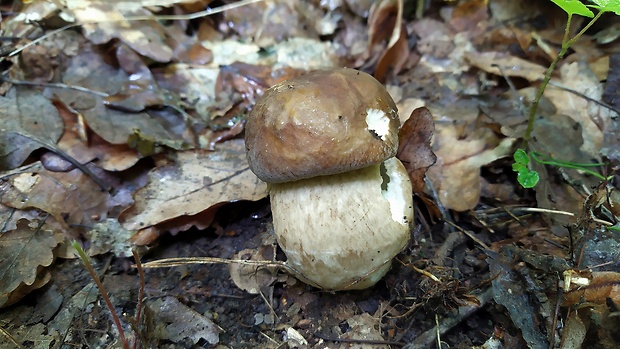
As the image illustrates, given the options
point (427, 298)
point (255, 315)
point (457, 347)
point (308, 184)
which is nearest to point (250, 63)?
point (308, 184)

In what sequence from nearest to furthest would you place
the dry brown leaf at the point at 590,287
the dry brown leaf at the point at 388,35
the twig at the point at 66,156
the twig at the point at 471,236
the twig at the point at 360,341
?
the dry brown leaf at the point at 590,287 < the twig at the point at 360,341 < the twig at the point at 471,236 < the twig at the point at 66,156 < the dry brown leaf at the point at 388,35

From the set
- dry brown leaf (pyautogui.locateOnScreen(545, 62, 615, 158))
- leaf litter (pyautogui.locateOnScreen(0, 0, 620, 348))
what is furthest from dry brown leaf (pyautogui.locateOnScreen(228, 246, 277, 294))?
dry brown leaf (pyautogui.locateOnScreen(545, 62, 615, 158))

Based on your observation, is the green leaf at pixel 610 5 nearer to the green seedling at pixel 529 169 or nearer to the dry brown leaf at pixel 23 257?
the green seedling at pixel 529 169

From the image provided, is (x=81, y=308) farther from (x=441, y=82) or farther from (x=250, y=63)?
(x=441, y=82)

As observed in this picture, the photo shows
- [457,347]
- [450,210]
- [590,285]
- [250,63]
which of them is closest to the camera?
[590,285]

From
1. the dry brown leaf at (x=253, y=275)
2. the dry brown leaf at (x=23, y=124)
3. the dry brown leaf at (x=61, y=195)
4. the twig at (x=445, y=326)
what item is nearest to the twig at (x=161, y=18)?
the dry brown leaf at (x=23, y=124)

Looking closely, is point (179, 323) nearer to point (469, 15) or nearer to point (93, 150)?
point (93, 150)
